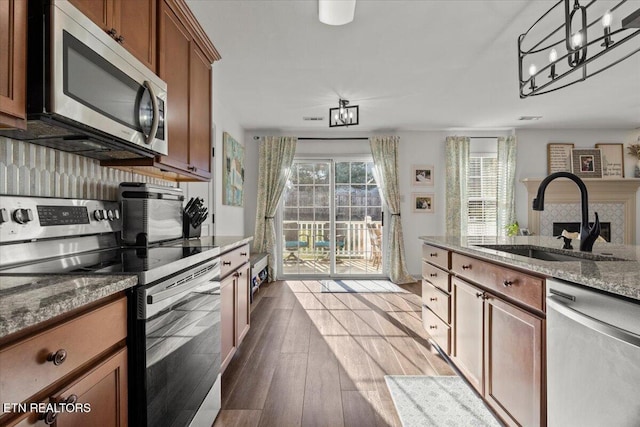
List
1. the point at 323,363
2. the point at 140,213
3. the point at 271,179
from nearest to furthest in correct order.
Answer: the point at 140,213
the point at 323,363
the point at 271,179

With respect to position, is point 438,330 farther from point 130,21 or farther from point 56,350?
point 130,21

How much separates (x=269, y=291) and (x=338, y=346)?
210cm

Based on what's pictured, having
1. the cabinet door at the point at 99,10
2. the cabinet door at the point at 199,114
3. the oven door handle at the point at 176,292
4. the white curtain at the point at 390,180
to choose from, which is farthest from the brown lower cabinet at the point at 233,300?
the white curtain at the point at 390,180

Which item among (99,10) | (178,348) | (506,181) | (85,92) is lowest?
(178,348)

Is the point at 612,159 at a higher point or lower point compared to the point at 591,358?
higher

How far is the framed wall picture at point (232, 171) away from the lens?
4.14 m

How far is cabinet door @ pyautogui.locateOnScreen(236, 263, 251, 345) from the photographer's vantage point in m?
2.44

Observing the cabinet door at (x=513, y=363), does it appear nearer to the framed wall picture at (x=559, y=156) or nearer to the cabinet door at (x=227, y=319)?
the cabinet door at (x=227, y=319)

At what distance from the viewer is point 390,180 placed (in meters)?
5.30

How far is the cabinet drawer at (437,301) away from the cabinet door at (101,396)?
1.93 meters

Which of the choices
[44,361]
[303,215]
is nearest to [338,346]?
[44,361]

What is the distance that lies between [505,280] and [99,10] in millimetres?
2095

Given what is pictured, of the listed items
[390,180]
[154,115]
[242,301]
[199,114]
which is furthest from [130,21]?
[390,180]

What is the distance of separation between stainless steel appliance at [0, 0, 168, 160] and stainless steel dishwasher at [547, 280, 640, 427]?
5.92 ft
